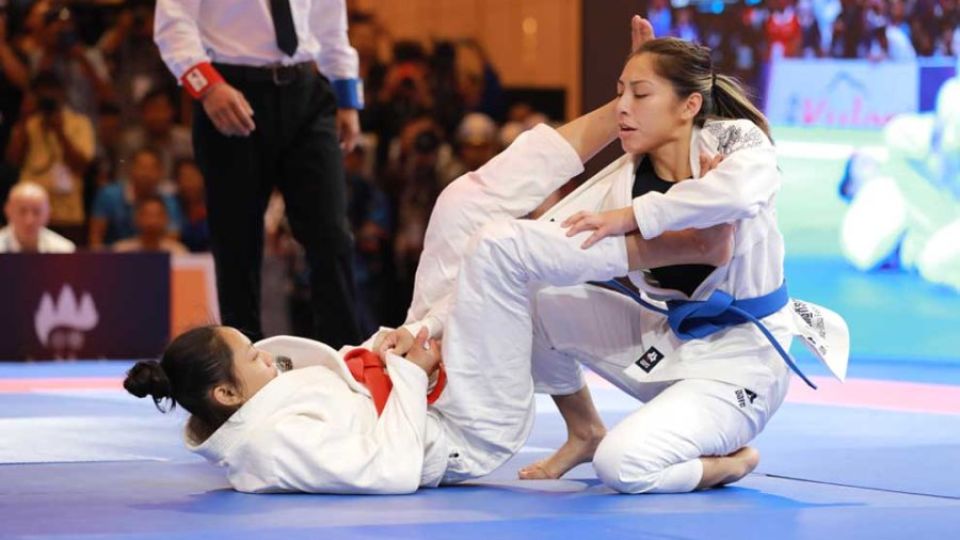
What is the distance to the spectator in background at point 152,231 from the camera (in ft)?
27.1

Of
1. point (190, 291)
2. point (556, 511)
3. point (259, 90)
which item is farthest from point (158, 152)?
point (556, 511)

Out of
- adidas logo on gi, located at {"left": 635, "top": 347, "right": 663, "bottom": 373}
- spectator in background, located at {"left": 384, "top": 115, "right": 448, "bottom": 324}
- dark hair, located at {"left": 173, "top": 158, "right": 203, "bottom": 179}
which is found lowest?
spectator in background, located at {"left": 384, "top": 115, "right": 448, "bottom": 324}

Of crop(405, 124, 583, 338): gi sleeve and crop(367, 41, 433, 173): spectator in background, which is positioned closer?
crop(405, 124, 583, 338): gi sleeve

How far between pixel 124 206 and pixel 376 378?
556cm

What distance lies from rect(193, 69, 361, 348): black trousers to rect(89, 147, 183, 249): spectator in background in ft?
11.7

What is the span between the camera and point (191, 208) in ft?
28.8

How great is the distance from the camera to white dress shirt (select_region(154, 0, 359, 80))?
4980mm

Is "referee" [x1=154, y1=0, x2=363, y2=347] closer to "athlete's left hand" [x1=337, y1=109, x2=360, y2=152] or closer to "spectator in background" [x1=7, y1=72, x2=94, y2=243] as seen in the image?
"athlete's left hand" [x1=337, y1=109, x2=360, y2=152]

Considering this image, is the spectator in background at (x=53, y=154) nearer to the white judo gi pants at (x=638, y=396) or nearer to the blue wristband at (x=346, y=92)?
the blue wristband at (x=346, y=92)

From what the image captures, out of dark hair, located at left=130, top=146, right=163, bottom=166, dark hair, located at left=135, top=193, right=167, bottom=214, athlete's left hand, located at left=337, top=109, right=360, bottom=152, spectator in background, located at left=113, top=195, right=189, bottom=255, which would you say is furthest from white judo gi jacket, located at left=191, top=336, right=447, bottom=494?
dark hair, located at left=130, top=146, right=163, bottom=166

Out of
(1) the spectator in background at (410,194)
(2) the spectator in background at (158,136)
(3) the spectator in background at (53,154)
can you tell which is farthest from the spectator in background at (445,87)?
(3) the spectator in background at (53,154)

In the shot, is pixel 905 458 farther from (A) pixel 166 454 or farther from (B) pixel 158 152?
(B) pixel 158 152

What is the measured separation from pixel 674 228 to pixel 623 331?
1.41 feet

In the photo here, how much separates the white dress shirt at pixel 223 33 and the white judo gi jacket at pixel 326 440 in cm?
193
